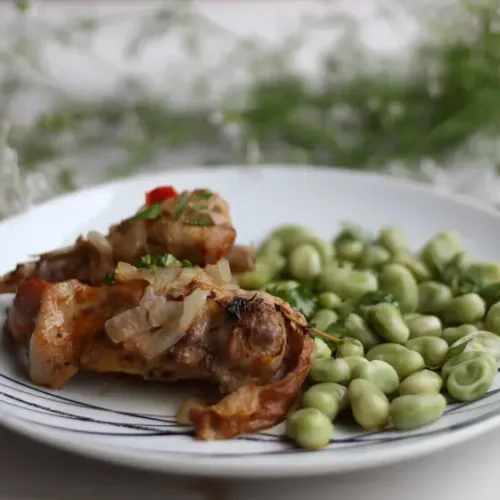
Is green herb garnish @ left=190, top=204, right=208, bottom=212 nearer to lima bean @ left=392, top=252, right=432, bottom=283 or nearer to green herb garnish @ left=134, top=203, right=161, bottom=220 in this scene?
green herb garnish @ left=134, top=203, right=161, bottom=220

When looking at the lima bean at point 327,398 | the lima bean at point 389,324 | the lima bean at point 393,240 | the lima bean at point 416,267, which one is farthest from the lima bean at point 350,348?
the lima bean at point 393,240

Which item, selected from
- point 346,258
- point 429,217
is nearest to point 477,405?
point 346,258

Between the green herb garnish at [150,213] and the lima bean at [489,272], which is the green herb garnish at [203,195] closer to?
the green herb garnish at [150,213]

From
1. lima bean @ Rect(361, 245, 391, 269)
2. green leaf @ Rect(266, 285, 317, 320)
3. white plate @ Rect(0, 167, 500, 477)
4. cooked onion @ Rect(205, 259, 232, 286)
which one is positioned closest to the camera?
white plate @ Rect(0, 167, 500, 477)

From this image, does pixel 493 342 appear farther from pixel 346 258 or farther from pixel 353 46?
pixel 353 46

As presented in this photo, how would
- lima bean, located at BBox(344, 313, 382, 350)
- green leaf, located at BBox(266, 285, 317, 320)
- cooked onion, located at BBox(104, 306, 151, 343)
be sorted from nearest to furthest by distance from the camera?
cooked onion, located at BBox(104, 306, 151, 343)
lima bean, located at BBox(344, 313, 382, 350)
green leaf, located at BBox(266, 285, 317, 320)

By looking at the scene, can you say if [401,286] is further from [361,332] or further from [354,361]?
[354,361]

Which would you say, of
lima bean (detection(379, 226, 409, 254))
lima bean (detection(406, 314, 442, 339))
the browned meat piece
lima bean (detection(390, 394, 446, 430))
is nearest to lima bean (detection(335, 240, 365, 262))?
lima bean (detection(379, 226, 409, 254))
